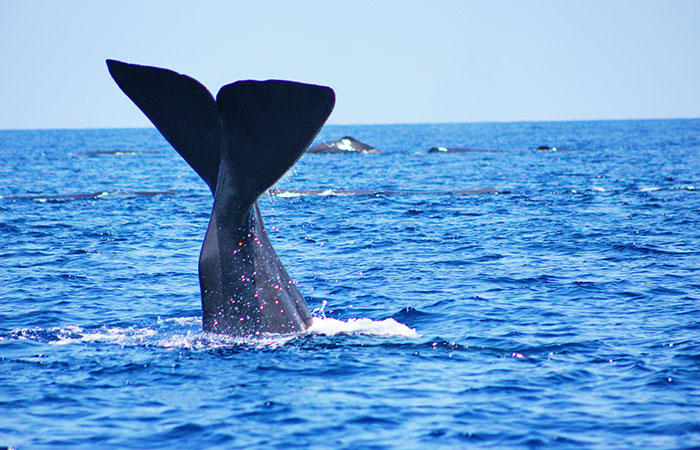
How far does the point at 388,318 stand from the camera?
11953 mm

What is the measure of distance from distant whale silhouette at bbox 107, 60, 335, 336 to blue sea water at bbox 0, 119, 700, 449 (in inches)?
22.8

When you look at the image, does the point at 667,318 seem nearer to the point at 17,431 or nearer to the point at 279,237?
the point at 17,431

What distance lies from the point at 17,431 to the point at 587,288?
1000cm

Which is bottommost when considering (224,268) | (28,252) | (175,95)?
(28,252)

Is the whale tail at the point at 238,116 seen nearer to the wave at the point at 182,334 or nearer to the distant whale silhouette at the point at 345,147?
the wave at the point at 182,334

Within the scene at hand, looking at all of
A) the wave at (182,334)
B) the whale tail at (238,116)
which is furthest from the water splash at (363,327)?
the whale tail at (238,116)

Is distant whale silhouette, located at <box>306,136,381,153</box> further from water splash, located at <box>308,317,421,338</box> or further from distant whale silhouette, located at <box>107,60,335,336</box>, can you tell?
distant whale silhouette, located at <box>107,60,335,336</box>

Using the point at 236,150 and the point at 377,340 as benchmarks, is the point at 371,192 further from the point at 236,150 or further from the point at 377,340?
the point at 236,150

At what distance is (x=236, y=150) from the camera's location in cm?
890

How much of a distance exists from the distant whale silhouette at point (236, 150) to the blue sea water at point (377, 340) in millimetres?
579

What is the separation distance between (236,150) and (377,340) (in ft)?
10.8

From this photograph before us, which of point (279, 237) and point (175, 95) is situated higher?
point (175, 95)

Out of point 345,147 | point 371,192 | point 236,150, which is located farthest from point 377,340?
point 345,147

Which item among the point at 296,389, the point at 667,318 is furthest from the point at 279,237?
the point at 296,389
